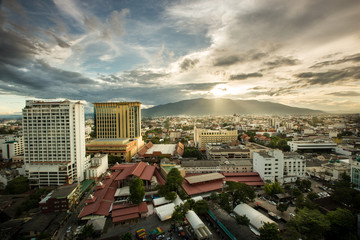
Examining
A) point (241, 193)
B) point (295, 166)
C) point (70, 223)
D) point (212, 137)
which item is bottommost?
point (70, 223)

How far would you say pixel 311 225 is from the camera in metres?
13.7

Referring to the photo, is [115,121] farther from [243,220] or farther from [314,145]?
[314,145]

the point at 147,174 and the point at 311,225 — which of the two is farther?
the point at 147,174

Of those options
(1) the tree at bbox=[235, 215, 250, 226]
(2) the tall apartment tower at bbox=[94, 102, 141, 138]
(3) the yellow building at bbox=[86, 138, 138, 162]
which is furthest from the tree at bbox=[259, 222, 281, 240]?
(2) the tall apartment tower at bbox=[94, 102, 141, 138]

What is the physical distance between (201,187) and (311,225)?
1297 centimetres

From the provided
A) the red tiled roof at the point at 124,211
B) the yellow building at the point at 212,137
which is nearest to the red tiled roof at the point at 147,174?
the red tiled roof at the point at 124,211

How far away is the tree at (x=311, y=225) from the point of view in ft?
44.3

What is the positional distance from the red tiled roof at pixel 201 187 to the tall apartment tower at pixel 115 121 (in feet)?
98.3

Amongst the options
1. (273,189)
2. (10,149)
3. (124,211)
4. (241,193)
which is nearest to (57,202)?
(124,211)

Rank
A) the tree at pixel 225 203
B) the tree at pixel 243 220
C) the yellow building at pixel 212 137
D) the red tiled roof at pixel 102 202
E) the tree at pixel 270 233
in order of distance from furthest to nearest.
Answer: the yellow building at pixel 212 137, the tree at pixel 225 203, the red tiled roof at pixel 102 202, the tree at pixel 243 220, the tree at pixel 270 233

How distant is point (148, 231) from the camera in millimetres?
16359

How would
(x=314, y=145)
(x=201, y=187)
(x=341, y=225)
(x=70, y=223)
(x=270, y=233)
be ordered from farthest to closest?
(x=314, y=145) → (x=201, y=187) → (x=70, y=223) → (x=341, y=225) → (x=270, y=233)

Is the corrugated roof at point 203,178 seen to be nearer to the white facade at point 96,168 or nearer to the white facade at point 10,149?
the white facade at point 96,168

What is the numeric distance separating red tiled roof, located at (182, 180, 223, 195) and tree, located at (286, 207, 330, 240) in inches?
418
